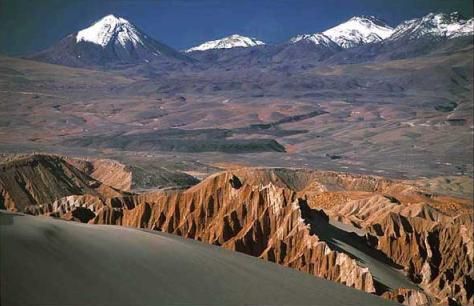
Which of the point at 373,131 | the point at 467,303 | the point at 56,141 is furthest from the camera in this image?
the point at 373,131

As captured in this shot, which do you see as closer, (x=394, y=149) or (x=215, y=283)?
(x=215, y=283)

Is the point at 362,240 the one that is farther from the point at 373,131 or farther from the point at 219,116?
the point at 219,116

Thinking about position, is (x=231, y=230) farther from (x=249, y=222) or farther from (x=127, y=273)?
(x=127, y=273)

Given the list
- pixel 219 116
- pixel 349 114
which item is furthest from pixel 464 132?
pixel 219 116

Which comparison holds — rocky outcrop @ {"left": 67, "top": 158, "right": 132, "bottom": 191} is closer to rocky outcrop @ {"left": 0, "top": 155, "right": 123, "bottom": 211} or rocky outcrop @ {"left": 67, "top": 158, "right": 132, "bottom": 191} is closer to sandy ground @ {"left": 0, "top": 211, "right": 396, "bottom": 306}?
rocky outcrop @ {"left": 0, "top": 155, "right": 123, "bottom": 211}

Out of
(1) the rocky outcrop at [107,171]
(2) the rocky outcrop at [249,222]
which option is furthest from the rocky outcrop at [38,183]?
(1) the rocky outcrop at [107,171]

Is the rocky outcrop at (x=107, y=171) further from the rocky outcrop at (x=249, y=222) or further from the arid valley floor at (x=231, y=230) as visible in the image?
the rocky outcrop at (x=249, y=222)

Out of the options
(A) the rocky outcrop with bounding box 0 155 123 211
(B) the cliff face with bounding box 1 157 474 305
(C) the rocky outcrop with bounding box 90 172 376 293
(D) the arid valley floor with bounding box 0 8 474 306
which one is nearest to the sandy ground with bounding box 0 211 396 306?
(D) the arid valley floor with bounding box 0 8 474 306
